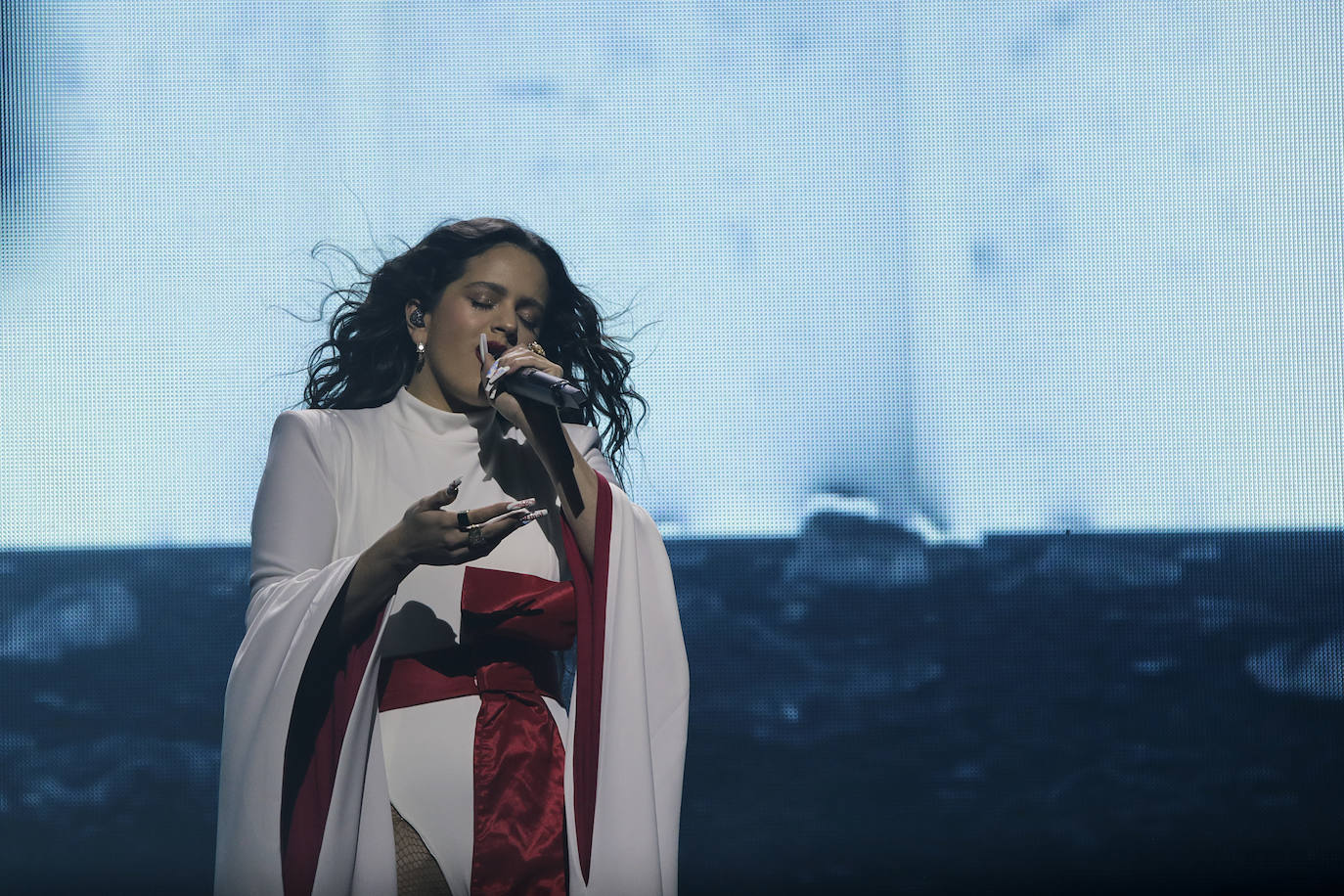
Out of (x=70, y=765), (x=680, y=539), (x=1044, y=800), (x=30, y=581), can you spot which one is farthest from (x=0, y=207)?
(x=1044, y=800)

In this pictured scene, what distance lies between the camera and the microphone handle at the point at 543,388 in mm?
1188

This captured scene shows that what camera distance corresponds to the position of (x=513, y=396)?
4.22 ft

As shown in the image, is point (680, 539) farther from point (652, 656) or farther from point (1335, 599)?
point (1335, 599)

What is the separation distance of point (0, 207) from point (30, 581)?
74 centimetres

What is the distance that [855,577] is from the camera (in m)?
2.56

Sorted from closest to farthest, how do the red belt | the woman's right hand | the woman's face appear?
the woman's right hand < the red belt < the woman's face

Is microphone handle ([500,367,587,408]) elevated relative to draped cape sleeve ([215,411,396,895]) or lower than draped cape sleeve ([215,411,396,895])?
elevated

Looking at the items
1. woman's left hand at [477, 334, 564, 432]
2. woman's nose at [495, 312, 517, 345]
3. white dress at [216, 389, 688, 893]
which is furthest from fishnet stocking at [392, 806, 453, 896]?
woman's nose at [495, 312, 517, 345]

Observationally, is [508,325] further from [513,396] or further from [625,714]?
[625,714]

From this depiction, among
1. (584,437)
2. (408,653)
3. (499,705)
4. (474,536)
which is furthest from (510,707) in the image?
(584,437)

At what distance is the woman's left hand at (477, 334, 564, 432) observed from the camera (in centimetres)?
127

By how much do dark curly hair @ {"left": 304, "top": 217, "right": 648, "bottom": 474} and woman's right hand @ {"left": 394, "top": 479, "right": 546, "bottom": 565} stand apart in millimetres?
372

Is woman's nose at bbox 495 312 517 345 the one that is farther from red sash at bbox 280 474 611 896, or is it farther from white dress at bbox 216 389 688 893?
red sash at bbox 280 474 611 896

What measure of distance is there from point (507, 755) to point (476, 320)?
1.62 ft
